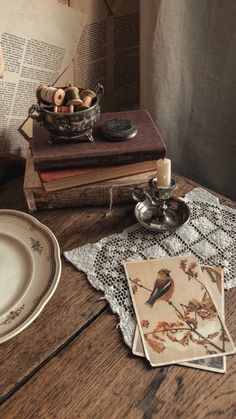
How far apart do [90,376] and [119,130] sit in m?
0.44

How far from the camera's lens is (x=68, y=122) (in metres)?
0.72

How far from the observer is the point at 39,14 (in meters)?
0.86

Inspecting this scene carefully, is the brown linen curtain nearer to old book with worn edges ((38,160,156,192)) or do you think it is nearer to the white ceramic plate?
old book with worn edges ((38,160,156,192))

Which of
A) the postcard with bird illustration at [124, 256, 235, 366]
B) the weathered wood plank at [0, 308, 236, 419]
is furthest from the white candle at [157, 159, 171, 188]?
the weathered wood plank at [0, 308, 236, 419]

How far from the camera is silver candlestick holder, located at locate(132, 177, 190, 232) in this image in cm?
73

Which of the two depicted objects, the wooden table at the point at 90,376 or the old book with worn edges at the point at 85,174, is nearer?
the wooden table at the point at 90,376

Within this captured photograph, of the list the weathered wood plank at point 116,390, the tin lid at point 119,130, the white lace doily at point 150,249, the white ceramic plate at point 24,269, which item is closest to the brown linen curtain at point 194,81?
the tin lid at point 119,130

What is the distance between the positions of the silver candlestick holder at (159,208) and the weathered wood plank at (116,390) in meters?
0.26

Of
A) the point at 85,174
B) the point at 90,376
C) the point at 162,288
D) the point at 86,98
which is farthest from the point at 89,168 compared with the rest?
the point at 90,376

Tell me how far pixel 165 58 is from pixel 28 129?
1.17ft

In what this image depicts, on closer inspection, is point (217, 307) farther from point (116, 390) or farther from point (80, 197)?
point (80, 197)

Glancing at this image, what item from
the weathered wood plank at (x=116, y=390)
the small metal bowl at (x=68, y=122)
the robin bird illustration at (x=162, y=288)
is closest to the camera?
the weathered wood plank at (x=116, y=390)

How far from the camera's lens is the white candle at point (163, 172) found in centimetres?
69

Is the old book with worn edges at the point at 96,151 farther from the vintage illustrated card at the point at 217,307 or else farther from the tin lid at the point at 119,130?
the vintage illustrated card at the point at 217,307
